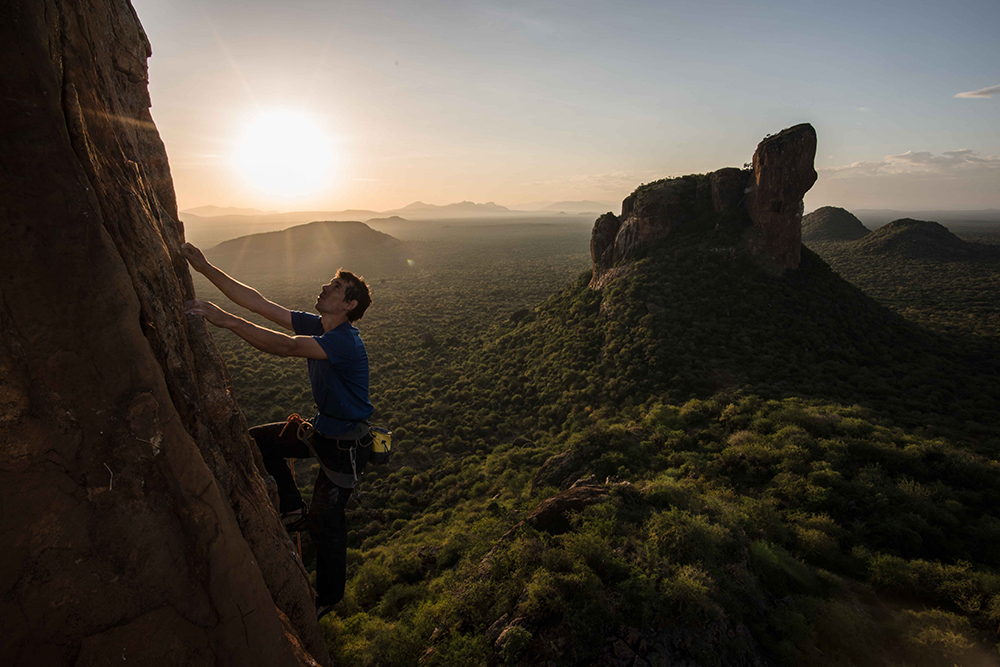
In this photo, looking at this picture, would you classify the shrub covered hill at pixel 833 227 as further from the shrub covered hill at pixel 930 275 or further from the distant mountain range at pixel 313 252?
the distant mountain range at pixel 313 252

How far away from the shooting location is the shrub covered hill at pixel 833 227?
67.6 metres

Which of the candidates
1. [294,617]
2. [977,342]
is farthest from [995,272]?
[294,617]

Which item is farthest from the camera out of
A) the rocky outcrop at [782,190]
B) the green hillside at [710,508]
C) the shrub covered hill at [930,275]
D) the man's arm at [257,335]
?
the shrub covered hill at [930,275]

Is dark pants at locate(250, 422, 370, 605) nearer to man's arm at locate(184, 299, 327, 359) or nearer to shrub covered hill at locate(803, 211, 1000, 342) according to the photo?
man's arm at locate(184, 299, 327, 359)

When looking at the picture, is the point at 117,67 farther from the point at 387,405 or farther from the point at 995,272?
the point at 995,272

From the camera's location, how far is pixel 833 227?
69750mm

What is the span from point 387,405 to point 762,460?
54.1 ft

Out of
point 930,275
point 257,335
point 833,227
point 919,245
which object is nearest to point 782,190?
point 257,335

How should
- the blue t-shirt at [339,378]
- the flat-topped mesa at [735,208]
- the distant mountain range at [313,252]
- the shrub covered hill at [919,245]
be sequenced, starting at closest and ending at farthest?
the blue t-shirt at [339,378], the flat-topped mesa at [735,208], the shrub covered hill at [919,245], the distant mountain range at [313,252]

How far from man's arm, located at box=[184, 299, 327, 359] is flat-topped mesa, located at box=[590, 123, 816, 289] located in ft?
79.4

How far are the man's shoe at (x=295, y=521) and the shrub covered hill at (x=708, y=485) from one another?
5.24 ft

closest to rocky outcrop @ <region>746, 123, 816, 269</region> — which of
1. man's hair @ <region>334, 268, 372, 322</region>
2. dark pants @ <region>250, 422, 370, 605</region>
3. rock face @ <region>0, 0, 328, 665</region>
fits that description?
man's hair @ <region>334, 268, 372, 322</region>

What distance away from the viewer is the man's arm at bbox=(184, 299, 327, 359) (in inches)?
137

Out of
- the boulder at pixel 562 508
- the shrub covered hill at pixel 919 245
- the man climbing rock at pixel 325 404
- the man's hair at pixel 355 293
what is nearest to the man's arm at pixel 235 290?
the man climbing rock at pixel 325 404
